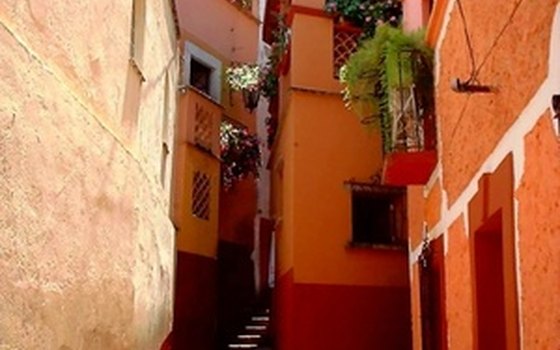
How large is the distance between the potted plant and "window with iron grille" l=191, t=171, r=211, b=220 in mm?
2927

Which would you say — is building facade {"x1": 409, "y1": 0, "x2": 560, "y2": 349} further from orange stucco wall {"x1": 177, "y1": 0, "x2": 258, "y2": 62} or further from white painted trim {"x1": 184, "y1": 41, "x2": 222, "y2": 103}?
orange stucco wall {"x1": 177, "y1": 0, "x2": 258, "y2": 62}

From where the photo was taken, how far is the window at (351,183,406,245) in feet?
41.4

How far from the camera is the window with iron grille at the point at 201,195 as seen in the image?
14305 mm

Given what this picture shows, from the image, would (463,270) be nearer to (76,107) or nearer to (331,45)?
(76,107)

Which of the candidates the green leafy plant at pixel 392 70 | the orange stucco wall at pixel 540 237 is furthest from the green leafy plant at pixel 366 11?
the orange stucco wall at pixel 540 237

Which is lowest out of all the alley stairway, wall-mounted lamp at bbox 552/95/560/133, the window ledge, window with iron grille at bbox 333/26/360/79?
the alley stairway

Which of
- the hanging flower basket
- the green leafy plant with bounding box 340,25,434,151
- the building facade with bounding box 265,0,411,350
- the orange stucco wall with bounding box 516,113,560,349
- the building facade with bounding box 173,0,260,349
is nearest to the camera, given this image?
the orange stucco wall with bounding box 516,113,560,349

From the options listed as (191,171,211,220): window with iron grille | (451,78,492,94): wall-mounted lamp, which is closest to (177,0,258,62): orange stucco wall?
(191,171,211,220): window with iron grille

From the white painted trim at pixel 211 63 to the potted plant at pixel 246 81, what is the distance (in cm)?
28

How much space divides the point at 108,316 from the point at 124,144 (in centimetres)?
139

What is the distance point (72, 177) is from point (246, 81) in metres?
12.7

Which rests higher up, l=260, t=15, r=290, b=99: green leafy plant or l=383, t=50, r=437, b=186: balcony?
l=260, t=15, r=290, b=99: green leafy plant

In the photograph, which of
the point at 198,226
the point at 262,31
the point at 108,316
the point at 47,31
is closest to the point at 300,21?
the point at 198,226

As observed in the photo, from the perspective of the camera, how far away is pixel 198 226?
14.2 meters
